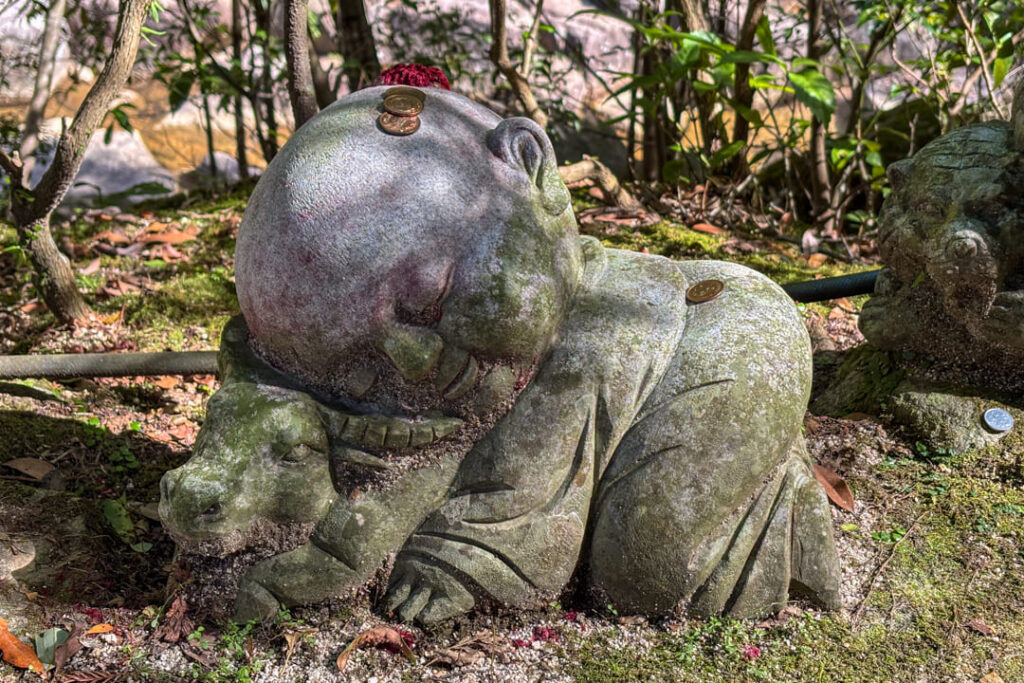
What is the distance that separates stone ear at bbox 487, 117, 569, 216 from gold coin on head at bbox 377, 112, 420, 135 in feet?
0.61

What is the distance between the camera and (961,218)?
3.06 m

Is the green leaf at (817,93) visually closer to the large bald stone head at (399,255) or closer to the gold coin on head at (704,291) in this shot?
the gold coin on head at (704,291)

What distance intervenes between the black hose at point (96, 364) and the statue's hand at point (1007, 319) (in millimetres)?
2649

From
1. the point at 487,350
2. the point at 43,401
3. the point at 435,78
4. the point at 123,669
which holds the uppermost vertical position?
the point at 435,78

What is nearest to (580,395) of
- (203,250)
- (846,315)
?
(846,315)

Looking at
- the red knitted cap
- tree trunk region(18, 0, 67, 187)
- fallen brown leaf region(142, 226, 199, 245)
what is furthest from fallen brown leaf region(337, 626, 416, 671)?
fallen brown leaf region(142, 226, 199, 245)

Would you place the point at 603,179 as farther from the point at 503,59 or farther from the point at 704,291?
the point at 704,291

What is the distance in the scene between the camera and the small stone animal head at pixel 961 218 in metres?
3.01

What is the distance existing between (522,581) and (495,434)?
0.37m

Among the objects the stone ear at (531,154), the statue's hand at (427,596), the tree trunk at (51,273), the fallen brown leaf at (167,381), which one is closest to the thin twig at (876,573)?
the statue's hand at (427,596)

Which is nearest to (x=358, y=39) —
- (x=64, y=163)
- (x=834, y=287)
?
(x=64, y=163)

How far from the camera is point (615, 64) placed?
486 inches

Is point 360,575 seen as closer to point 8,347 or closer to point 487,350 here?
point 487,350

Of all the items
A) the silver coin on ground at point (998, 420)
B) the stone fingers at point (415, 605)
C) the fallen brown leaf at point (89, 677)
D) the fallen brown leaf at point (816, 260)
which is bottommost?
the fallen brown leaf at point (89, 677)
